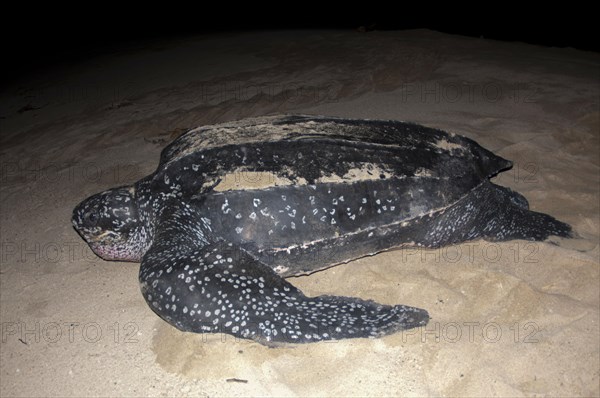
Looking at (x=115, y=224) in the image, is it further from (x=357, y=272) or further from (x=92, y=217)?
(x=357, y=272)

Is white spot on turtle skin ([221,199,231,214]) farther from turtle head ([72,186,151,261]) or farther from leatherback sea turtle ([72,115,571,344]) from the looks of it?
turtle head ([72,186,151,261])

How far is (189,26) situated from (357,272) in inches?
687

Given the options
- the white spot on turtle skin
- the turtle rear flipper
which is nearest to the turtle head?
the white spot on turtle skin

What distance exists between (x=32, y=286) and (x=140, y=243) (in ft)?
2.44

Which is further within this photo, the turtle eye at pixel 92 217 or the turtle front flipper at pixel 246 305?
the turtle eye at pixel 92 217

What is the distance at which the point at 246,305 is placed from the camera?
70.9 inches

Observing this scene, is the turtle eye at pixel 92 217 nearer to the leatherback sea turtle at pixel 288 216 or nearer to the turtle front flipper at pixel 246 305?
the leatherback sea turtle at pixel 288 216

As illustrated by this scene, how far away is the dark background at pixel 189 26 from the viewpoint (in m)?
12.4

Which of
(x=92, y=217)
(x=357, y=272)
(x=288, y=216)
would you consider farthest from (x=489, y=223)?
(x=92, y=217)

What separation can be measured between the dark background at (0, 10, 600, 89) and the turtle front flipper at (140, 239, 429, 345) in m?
8.28

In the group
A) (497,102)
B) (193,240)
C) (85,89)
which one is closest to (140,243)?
(193,240)

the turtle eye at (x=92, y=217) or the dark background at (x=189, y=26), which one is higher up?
the dark background at (x=189, y=26)

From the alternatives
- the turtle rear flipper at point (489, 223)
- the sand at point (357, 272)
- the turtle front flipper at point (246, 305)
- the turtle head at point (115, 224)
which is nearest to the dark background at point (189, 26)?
the sand at point (357, 272)

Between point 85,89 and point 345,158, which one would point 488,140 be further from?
point 85,89
